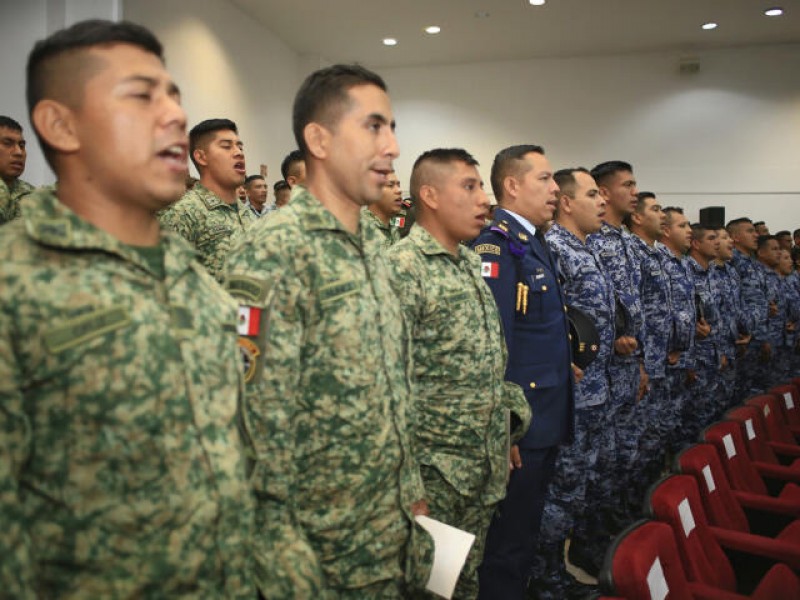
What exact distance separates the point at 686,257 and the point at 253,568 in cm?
498

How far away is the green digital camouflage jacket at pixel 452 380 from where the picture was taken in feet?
6.18

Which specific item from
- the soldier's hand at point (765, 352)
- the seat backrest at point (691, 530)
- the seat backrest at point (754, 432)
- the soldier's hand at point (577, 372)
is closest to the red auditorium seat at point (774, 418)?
the seat backrest at point (754, 432)

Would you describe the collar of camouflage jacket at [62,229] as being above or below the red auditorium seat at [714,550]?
above

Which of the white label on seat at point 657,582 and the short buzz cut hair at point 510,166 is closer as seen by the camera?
the white label on seat at point 657,582

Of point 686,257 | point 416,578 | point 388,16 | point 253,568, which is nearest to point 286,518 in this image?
point 253,568

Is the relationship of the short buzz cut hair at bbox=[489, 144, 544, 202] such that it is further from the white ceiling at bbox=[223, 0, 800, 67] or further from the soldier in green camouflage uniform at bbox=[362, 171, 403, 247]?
the white ceiling at bbox=[223, 0, 800, 67]

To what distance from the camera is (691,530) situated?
2.09 m

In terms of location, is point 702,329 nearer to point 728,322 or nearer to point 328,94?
point 728,322

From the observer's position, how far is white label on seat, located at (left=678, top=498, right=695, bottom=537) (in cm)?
202

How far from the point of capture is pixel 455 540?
1396mm

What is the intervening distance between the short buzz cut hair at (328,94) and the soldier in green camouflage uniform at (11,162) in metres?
2.77

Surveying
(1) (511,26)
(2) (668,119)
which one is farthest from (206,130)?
(2) (668,119)

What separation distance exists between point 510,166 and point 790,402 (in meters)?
2.64

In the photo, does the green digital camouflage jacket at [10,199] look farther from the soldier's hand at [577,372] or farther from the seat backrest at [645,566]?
the seat backrest at [645,566]
